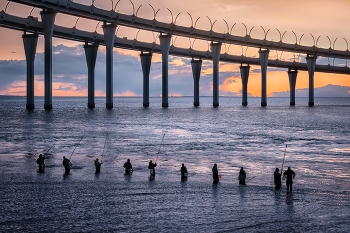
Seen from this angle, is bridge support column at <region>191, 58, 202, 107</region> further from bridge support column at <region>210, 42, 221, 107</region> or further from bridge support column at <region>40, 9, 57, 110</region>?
bridge support column at <region>40, 9, 57, 110</region>

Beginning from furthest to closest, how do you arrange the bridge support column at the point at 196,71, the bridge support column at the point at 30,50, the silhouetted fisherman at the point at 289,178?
the bridge support column at the point at 196,71 < the bridge support column at the point at 30,50 < the silhouetted fisherman at the point at 289,178

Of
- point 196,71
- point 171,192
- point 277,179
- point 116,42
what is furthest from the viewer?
point 196,71

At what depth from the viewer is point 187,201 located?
78.2 ft

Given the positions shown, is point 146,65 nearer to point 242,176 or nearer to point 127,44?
point 127,44

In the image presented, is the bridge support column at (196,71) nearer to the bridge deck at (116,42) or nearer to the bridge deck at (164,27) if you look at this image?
the bridge deck at (116,42)

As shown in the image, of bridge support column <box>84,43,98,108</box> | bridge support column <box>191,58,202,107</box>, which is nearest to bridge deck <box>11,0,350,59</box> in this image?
bridge support column <box>84,43,98,108</box>

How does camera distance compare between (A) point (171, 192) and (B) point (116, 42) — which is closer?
(A) point (171, 192)

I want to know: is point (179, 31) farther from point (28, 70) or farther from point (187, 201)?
point (187, 201)

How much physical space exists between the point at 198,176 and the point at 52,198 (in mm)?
10312

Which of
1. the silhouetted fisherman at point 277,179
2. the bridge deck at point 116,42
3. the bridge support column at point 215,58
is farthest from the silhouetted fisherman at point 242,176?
the bridge support column at point 215,58

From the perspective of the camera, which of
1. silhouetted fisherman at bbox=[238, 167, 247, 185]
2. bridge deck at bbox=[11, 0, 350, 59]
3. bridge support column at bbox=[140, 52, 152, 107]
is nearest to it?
silhouetted fisherman at bbox=[238, 167, 247, 185]

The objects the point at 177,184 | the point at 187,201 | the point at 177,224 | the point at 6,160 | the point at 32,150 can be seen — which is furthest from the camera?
the point at 32,150

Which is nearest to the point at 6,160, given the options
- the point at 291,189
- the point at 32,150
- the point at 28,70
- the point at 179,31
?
the point at 32,150

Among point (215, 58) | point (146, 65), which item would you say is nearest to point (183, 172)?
point (146, 65)
